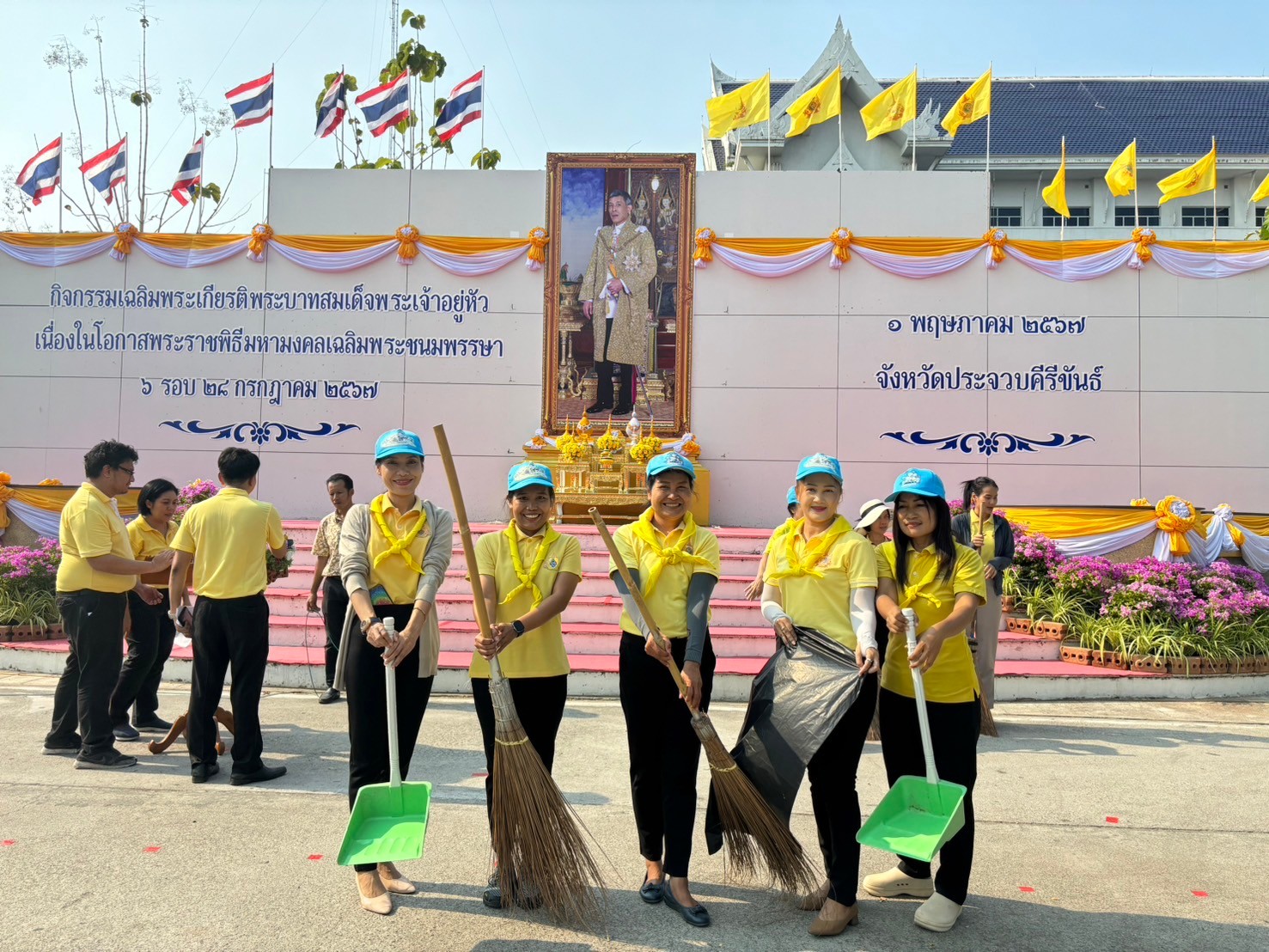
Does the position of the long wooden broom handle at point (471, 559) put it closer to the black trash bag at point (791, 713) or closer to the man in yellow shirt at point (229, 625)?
the black trash bag at point (791, 713)

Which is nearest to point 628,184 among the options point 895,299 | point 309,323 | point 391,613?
point 895,299

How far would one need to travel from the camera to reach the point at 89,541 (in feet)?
16.5

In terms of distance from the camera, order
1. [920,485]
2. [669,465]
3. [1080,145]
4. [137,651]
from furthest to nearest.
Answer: [1080,145]
[137,651]
[669,465]
[920,485]

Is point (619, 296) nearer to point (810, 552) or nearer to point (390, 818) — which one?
point (810, 552)

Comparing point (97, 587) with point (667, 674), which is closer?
point (667, 674)

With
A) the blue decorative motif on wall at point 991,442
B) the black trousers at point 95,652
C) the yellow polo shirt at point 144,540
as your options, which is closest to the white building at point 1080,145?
the blue decorative motif on wall at point 991,442

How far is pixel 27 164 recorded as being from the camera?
12.3 m

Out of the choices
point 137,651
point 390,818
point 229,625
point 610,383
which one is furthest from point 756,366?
point 390,818

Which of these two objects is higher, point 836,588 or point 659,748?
point 836,588

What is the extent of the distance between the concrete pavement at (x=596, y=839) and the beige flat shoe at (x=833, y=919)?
0.16 ft

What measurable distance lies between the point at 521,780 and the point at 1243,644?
6971 millimetres

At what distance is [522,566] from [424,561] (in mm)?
383

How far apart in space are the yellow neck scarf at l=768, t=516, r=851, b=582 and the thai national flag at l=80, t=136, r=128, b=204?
1187 centimetres

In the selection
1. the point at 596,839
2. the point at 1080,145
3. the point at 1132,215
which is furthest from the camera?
the point at 1080,145
